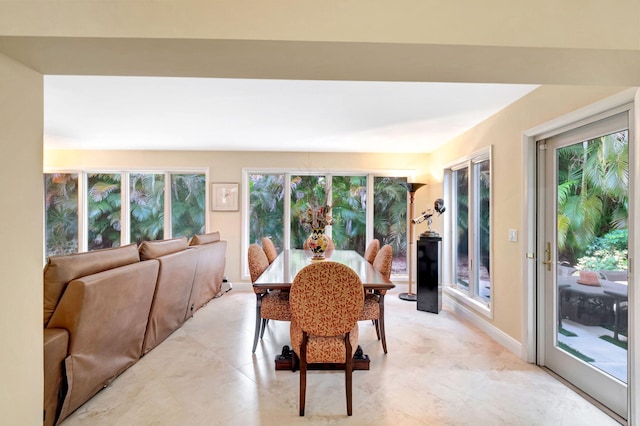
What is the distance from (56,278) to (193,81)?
171 cm

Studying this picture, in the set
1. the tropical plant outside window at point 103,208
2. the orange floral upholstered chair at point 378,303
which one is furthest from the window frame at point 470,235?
the tropical plant outside window at point 103,208

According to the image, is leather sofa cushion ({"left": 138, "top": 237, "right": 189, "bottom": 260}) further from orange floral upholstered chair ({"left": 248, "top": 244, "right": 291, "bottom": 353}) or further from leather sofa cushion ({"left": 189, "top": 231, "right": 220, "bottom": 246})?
orange floral upholstered chair ({"left": 248, "top": 244, "right": 291, "bottom": 353})

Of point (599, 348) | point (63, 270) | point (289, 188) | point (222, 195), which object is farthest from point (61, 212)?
point (599, 348)

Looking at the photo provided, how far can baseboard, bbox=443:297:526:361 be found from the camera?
268cm

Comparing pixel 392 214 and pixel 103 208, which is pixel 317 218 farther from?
pixel 103 208

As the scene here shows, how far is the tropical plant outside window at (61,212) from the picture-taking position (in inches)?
198

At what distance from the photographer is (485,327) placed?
3.19 m

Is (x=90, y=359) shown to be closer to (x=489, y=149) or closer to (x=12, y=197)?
(x=12, y=197)

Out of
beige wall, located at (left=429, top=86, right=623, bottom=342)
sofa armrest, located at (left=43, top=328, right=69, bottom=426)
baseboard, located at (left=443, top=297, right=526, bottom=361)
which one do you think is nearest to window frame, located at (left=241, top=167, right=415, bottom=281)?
baseboard, located at (left=443, top=297, right=526, bottom=361)

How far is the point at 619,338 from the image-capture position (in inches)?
74.0

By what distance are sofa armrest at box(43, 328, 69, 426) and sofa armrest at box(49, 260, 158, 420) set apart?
4 cm

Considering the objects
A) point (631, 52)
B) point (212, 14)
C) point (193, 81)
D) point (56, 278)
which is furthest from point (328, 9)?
point (56, 278)

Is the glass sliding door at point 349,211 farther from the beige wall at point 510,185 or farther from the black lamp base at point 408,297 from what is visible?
the beige wall at point 510,185

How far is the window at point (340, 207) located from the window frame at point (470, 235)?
0.84 meters
